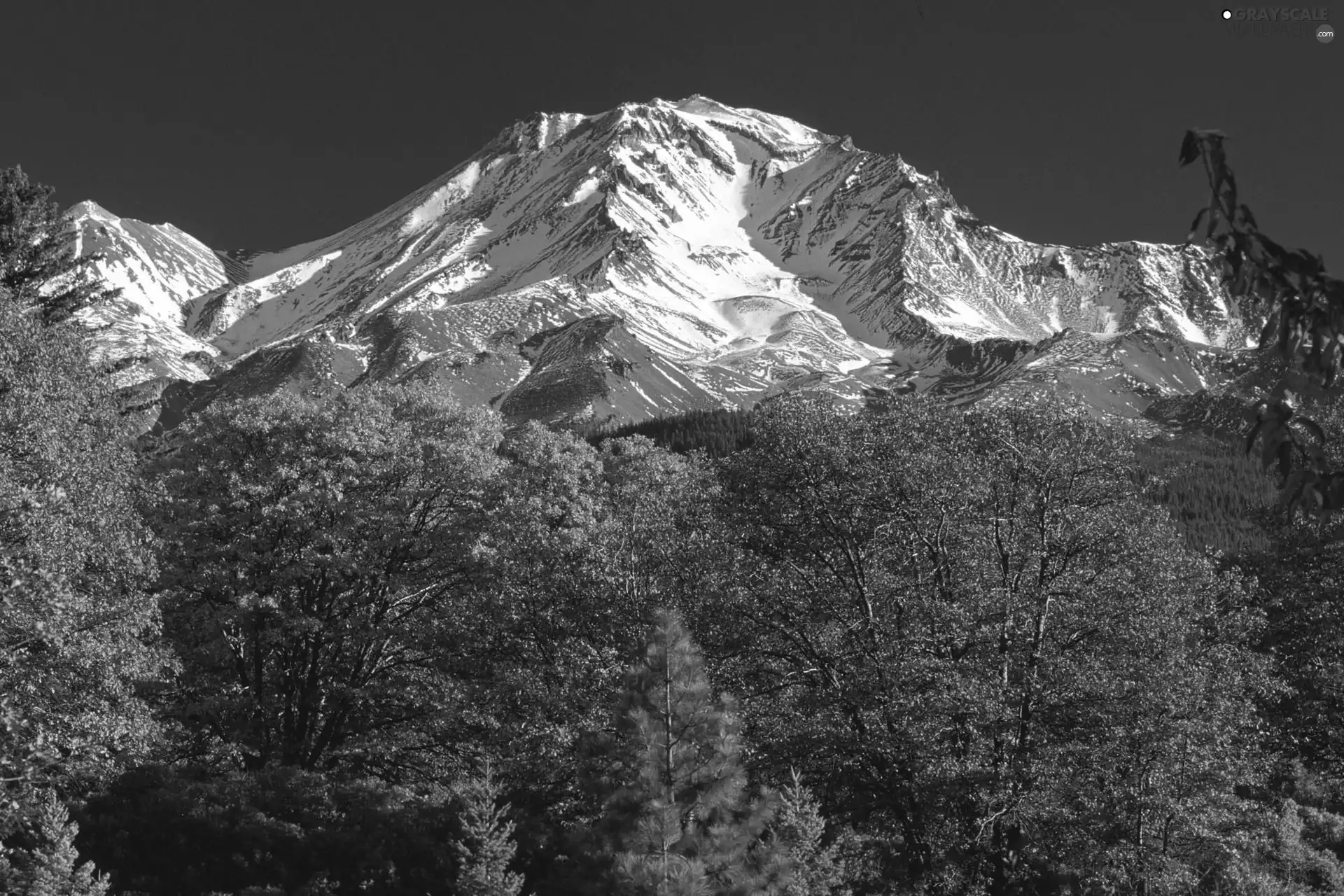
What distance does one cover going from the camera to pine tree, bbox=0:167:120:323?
116 ft

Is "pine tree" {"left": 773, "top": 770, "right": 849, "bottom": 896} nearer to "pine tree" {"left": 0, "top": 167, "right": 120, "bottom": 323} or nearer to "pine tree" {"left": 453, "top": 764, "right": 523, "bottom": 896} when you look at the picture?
"pine tree" {"left": 453, "top": 764, "right": 523, "bottom": 896}

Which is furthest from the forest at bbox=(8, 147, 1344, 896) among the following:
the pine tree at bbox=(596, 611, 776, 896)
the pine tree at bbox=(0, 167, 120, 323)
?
the pine tree at bbox=(0, 167, 120, 323)

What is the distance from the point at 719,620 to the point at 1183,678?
9.67 meters

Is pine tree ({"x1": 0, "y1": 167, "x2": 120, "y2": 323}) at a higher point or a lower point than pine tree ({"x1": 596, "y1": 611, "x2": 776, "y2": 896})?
higher

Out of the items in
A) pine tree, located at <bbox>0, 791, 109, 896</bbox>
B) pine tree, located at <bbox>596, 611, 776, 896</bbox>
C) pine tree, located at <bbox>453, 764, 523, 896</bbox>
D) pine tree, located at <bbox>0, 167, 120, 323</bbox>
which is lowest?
pine tree, located at <bbox>0, 791, 109, 896</bbox>

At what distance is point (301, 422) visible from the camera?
30828 mm

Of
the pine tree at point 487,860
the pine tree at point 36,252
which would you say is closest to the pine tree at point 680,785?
the pine tree at point 487,860

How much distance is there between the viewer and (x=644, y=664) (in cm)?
2012

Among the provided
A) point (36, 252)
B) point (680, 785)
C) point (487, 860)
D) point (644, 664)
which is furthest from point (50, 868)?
point (36, 252)

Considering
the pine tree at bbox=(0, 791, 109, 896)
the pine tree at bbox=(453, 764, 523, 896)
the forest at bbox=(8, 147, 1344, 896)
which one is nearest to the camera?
the pine tree at bbox=(0, 791, 109, 896)

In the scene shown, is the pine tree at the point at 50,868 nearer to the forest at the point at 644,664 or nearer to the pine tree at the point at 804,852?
the forest at the point at 644,664

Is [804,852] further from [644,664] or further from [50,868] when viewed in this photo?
[50,868]

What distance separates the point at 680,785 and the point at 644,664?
2.32 metres

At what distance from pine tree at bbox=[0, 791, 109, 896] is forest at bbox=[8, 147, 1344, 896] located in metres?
0.11
